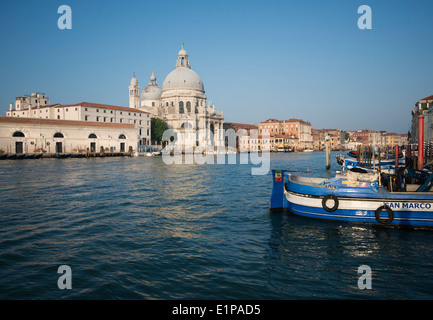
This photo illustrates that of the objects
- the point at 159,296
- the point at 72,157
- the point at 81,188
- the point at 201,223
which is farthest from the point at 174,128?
the point at 159,296

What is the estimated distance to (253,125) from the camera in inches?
4363

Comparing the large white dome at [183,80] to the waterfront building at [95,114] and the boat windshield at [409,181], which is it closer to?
the waterfront building at [95,114]

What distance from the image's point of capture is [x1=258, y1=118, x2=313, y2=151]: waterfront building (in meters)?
93.4

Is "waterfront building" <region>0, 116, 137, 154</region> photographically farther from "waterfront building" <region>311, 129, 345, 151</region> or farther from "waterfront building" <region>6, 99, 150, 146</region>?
"waterfront building" <region>311, 129, 345, 151</region>

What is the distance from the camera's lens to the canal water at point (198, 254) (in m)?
5.92

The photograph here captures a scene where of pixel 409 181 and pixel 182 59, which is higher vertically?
pixel 182 59

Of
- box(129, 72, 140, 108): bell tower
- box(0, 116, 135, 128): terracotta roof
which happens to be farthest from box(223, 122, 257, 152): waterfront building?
box(0, 116, 135, 128): terracotta roof

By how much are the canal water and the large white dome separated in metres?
71.4

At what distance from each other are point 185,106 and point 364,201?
241ft

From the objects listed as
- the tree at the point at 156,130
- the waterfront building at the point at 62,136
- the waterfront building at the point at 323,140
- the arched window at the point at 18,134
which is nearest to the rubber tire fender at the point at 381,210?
the waterfront building at the point at 62,136

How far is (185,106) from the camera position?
266 feet

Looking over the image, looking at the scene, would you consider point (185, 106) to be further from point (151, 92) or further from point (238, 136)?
point (238, 136)

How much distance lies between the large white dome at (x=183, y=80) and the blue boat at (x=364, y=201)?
73760 mm

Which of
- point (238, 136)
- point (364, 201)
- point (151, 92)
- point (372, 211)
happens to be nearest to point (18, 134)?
point (151, 92)
